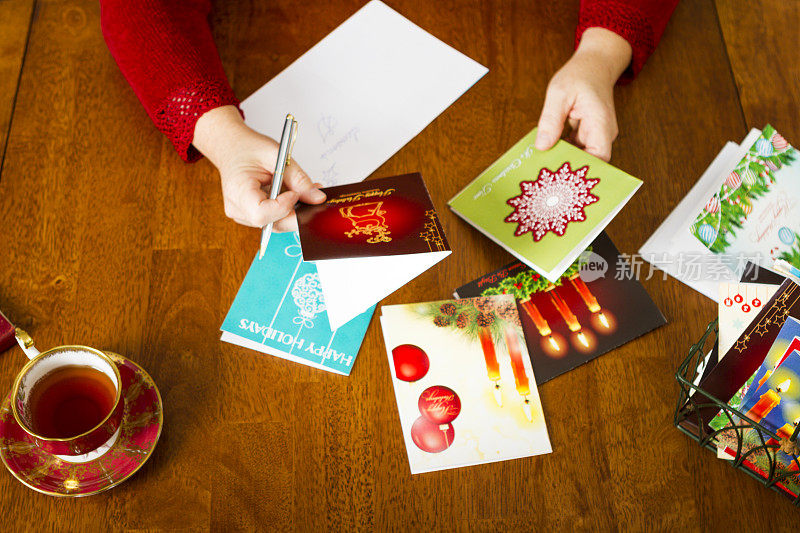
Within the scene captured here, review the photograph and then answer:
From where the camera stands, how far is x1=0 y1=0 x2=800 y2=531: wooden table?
76 centimetres

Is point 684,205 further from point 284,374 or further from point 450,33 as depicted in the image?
point 284,374

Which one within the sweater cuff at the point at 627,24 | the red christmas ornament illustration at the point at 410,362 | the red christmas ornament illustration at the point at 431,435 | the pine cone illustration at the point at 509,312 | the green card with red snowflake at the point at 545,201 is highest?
the sweater cuff at the point at 627,24

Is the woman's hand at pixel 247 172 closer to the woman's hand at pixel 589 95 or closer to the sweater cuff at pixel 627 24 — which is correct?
the woman's hand at pixel 589 95

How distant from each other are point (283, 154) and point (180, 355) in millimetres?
288

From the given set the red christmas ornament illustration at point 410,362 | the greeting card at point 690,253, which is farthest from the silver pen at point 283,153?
the greeting card at point 690,253

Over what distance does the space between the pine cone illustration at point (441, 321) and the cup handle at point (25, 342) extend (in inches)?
19.6

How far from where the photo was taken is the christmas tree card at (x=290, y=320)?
826 mm

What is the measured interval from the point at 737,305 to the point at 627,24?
0.52 metres

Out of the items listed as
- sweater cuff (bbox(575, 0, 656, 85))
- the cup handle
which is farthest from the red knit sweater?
the cup handle

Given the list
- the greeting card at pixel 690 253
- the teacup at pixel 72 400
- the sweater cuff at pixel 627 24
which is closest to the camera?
the teacup at pixel 72 400

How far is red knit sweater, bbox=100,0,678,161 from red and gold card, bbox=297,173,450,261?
0.90 feet

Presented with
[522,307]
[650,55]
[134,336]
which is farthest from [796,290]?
[134,336]

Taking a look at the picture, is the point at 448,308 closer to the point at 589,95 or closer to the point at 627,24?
the point at 589,95

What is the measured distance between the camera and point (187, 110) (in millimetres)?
941
